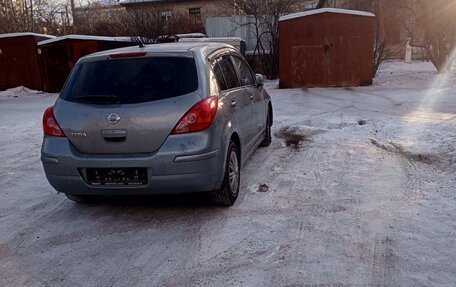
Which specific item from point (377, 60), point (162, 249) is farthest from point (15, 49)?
point (162, 249)

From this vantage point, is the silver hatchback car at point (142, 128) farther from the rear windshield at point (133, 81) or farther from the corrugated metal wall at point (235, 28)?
the corrugated metal wall at point (235, 28)

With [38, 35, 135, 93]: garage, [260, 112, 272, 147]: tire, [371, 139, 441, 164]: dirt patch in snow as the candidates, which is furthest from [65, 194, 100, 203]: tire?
[38, 35, 135, 93]: garage

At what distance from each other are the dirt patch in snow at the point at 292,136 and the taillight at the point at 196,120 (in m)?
3.03

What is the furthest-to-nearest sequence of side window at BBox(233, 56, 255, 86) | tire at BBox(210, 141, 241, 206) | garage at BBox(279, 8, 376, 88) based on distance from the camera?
1. garage at BBox(279, 8, 376, 88)
2. side window at BBox(233, 56, 255, 86)
3. tire at BBox(210, 141, 241, 206)

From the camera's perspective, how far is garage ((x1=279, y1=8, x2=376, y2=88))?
13.7 metres

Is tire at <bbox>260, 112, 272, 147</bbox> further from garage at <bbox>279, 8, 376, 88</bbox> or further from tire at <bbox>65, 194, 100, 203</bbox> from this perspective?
garage at <bbox>279, 8, 376, 88</bbox>

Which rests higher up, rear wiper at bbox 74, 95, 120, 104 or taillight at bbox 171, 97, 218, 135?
rear wiper at bbox 74, 95, 120, 104

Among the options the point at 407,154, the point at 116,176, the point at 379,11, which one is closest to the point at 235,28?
the point at 379,11

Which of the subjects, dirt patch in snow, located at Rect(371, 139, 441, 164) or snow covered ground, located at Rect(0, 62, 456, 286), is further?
dirt patch in snow, located at Rect(371, 139, 441, 164)

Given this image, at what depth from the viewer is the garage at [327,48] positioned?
1370 centimetres

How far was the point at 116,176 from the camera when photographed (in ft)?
12.4

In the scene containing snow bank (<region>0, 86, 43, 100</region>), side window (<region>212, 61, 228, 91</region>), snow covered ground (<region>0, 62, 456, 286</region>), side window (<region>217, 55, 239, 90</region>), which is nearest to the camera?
snow covered ground (<region>0, 62, 456, 286</region>)

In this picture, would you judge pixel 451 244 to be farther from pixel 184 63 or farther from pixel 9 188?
pixel 9 188

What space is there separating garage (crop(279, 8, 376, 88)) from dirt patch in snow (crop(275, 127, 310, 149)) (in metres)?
6.81
